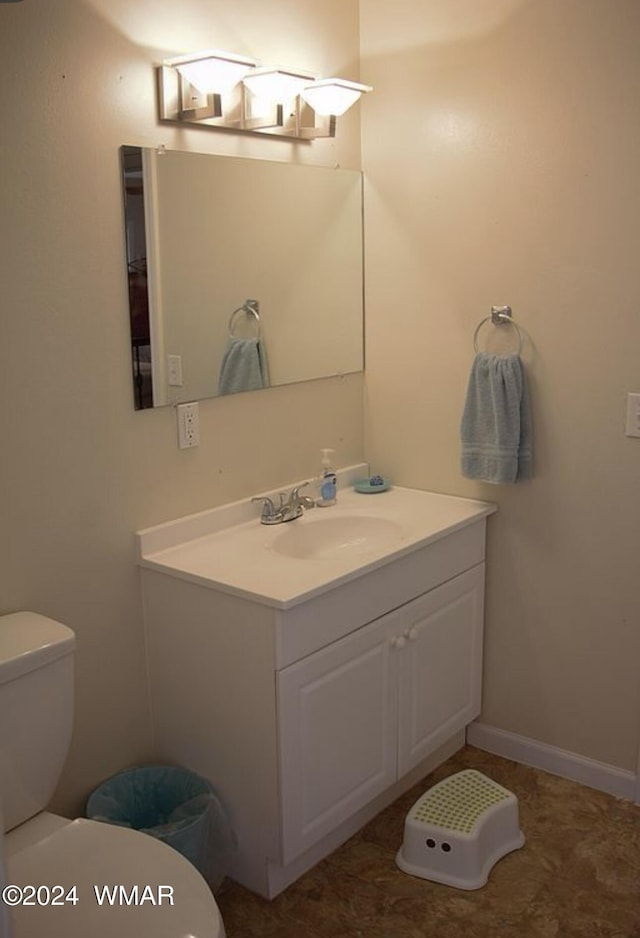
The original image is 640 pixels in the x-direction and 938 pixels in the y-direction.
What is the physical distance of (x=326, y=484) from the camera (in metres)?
2.73

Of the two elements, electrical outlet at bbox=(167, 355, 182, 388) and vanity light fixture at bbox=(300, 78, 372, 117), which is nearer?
electrical outlet at bbox=(167, 355, 182, 388)

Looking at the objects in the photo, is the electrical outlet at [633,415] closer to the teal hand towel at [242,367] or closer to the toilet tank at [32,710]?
the teal hand towel at [242,367]

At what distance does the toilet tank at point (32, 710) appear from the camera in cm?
184

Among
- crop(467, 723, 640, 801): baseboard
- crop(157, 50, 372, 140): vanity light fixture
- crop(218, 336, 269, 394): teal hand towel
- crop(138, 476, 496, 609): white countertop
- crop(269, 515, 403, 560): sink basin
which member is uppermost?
crop(157, 50, 372, 140): vanity light fixture

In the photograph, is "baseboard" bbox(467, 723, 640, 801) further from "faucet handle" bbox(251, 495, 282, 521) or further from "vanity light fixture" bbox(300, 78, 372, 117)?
"vanity light fixture" bbox(300, 78, 372, 117)

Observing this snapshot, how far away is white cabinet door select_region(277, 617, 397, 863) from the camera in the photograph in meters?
2.12

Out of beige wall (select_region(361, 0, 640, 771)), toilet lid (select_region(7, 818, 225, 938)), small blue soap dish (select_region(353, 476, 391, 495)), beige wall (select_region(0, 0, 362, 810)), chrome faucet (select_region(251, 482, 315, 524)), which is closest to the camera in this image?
toilet lid (select_region(7, 818, 225, 938))

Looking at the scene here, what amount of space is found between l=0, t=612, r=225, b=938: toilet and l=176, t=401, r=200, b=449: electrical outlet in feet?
1.96

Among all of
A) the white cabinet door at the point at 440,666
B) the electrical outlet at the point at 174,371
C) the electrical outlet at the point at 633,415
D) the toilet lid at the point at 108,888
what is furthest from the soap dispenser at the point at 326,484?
the toilet lid at the point at 108,888

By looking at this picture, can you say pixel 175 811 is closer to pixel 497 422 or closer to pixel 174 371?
pixel 174 371

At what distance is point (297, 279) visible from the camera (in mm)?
2664

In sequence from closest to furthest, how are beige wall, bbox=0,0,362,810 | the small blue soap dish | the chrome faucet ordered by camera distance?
beige wall, bbox=0,0,362,810, the chrome faucet, the small blue soap dish

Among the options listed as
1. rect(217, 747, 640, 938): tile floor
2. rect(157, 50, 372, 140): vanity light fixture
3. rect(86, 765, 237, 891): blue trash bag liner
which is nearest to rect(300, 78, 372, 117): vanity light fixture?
rect(157, 50, 372, 140): vanity light fixture

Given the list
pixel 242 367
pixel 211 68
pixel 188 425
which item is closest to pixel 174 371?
pixel 188 425
